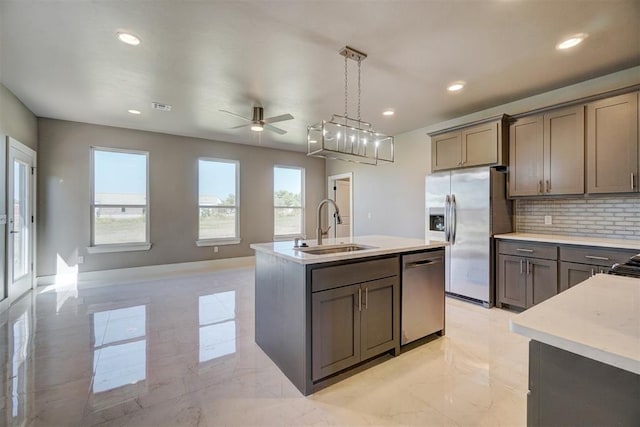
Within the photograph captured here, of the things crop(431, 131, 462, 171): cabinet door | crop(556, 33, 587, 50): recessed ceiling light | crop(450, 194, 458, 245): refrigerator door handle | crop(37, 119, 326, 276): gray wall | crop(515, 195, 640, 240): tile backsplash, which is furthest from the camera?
crop(37, 119, 326, 276): gray wall

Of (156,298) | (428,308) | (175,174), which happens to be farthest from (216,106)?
(428,308)

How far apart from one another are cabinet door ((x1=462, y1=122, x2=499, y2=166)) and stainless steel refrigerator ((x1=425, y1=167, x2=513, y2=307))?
18 cm

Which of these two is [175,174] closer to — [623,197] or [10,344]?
[10,344]

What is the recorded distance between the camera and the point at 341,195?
25.1 feet

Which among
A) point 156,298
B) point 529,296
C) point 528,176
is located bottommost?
point 156,298

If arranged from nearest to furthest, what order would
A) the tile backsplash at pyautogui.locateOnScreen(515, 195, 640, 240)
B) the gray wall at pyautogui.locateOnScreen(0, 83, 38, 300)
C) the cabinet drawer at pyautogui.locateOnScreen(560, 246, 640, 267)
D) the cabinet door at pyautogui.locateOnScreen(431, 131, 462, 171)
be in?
the cabinet drawer at pyautogui.locateOnScreen(560, 246, 640, 267) < the tile backsplash at pyautogui.locateOnScreen(515, 195, 640, 240) < the gray wall at pyautogui.locateOnScreen(0, 83, 38, 300) < the cabinet door at pyautogui.locateOnScreen(431, 131, 462, 171)

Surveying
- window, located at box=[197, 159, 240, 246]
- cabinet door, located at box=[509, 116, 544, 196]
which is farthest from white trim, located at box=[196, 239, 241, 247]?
cabinet door, located at box=[509, 116, 544, 196]

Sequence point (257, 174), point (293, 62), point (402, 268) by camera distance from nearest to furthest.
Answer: point (402, 268) < point (293, 62) < point (257, 174)

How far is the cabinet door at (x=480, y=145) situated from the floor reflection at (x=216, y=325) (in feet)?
11.8

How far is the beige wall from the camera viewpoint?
3498 mm

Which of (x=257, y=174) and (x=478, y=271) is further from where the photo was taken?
(x=257, y=174)

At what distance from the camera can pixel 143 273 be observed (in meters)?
5.41

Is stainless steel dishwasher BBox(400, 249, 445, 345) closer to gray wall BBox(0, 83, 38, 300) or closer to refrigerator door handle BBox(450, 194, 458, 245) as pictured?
Result: refrigerator door handle BBox(450, 194, 458, 245)

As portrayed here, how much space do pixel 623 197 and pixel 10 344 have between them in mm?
6181
